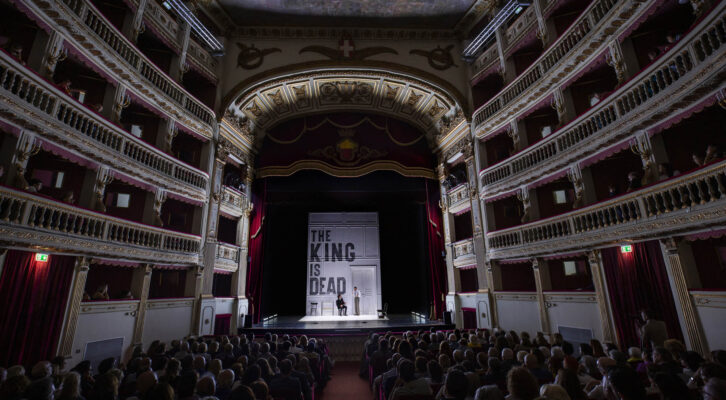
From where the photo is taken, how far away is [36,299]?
7.12 meters

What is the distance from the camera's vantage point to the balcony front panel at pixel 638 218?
19.0 feet

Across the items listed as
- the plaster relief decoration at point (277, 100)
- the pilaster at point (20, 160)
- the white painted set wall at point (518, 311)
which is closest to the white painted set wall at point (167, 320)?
the pilaster at point (20, 160)

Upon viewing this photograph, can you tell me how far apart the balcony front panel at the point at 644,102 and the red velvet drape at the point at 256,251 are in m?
10.9

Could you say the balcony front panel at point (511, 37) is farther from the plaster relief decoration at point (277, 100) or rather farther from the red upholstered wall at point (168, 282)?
the red upholstered wall at point (168, 282)

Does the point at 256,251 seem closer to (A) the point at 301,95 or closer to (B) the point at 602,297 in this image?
(A) the point at 301,95

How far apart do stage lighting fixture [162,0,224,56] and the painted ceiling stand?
2038mm

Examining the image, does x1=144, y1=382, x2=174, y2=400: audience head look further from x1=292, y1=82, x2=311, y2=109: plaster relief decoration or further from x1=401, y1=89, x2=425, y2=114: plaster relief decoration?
x1=401, y1=89, x2=425, y2=114: plaster relief decoration

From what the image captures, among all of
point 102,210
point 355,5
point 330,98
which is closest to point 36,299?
point 102,210

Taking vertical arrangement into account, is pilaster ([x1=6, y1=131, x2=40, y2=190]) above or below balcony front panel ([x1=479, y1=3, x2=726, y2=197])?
below

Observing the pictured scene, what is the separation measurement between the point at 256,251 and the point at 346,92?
8567mm

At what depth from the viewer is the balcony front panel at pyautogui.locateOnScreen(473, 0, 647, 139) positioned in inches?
318

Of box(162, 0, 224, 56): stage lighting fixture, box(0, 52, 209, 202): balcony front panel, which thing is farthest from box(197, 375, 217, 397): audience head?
box(162, 0, 224, 56): stage lighting fixture

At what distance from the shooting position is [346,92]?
1552 cm

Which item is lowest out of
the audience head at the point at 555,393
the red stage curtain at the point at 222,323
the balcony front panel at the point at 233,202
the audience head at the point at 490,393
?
the red stage curtain at the point at 222,323
